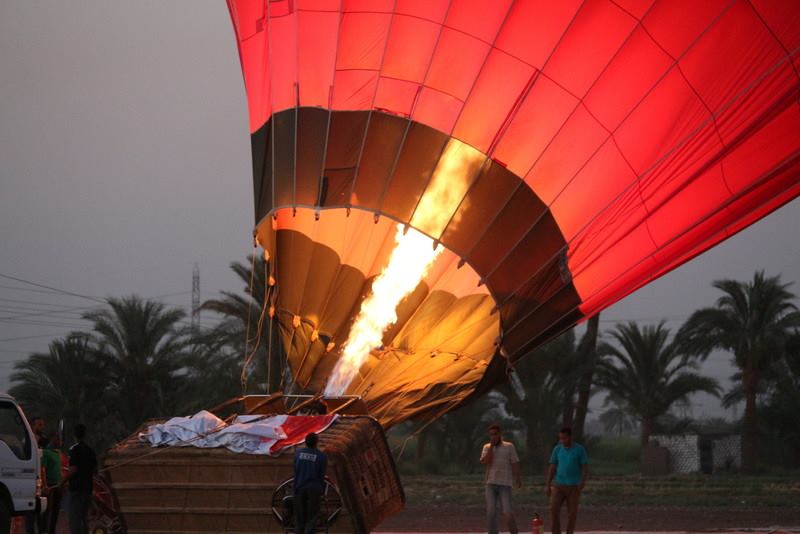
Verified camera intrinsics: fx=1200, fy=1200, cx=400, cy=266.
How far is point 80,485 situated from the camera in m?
10.8

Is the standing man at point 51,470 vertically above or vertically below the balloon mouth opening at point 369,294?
below

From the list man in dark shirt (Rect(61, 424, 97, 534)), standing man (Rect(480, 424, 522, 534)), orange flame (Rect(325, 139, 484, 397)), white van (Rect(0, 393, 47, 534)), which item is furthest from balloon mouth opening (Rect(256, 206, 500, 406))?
white van (Rect(0, 393, 47, 534))

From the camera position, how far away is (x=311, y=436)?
9.36 m

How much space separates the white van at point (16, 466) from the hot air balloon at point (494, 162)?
106 inches

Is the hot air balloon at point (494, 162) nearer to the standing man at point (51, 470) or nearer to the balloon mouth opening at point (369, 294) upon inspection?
the balloon mouth opening at point (369, 294)

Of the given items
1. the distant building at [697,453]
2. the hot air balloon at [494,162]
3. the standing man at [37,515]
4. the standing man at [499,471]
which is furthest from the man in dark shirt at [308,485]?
the distant building at [697,453]

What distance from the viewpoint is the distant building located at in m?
36.3

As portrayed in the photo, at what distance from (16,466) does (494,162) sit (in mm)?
5385

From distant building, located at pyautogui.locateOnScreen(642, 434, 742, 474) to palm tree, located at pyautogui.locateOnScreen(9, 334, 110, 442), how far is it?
644 inches

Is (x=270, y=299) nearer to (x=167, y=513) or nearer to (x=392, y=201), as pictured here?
(x=392, y=201)

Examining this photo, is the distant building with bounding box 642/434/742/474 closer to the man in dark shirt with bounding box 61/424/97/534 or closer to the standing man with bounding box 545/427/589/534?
the standing man with bounding box 545/427/589/534

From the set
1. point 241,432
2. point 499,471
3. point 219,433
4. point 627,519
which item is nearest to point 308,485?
point 241,432

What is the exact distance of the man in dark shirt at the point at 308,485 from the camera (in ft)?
30.2

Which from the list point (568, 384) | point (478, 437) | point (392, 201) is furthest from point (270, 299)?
point (478, 437)
